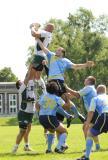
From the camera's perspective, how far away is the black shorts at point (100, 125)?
1324 cm

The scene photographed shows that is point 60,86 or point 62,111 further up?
A: point 60,86

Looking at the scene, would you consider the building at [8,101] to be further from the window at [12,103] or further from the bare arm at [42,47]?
the bare arm at [42,47]

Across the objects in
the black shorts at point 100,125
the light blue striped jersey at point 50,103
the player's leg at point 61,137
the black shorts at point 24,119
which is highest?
the light blue striped jersey at point 50,103

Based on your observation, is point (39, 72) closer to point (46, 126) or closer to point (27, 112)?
point (27, 112)

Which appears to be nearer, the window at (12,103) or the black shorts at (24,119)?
the black shorts at (24,119)

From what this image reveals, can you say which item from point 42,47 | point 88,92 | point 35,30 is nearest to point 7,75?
point 35,30

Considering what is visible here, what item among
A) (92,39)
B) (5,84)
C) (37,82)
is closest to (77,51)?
Result: (92,39)

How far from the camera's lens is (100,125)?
43.6ft

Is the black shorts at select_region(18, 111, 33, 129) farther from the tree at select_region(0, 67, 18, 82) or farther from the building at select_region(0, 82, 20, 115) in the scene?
the tree at select_region(0, 67, 18, 82)

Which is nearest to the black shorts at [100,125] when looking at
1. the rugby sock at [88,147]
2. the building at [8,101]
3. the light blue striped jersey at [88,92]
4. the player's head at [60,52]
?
the rugby sock at [88,147]

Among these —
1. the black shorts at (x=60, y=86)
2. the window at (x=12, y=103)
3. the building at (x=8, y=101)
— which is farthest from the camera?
the window at (x=12, y=103)

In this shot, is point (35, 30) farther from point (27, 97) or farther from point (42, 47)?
point (27, 97)

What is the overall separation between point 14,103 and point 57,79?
116 metres

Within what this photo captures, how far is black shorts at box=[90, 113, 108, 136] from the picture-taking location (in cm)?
1324
